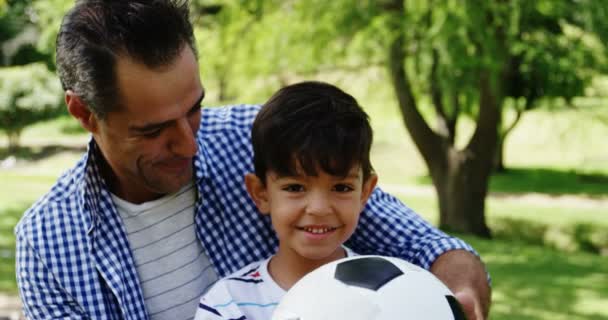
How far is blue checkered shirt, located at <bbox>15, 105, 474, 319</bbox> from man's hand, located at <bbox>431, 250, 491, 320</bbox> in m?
0.04

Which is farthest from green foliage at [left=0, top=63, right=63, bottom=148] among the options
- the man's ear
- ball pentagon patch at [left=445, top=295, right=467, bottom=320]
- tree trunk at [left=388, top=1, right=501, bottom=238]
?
ball pentagon patch at [left=445, top=295, right=467, bottom=320]

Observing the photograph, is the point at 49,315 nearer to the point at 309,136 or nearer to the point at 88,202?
the point at 88,202

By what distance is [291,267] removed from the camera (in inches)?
96.7

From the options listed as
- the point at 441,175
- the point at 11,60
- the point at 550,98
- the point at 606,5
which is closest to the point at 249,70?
the point at 441,175

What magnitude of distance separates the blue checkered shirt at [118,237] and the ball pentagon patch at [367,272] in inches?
18.8

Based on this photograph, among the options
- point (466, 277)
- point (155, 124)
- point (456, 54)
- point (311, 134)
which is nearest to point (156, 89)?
point (155, 124)

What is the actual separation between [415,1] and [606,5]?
6.38ft

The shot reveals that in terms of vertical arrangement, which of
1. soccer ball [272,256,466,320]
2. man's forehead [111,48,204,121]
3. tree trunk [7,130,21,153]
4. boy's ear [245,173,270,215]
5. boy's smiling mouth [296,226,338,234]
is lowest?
tree trunk [7,130,21,153]

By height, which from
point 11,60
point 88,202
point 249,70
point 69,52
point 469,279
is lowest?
point 11,60

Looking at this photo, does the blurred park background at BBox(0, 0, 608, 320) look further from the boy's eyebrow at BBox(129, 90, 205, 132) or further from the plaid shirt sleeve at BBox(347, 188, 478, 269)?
the boy's eyebrow at BBox(129, 90, 205, 132)

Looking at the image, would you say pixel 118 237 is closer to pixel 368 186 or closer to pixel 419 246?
pixel 368 186

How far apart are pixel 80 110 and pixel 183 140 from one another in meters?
0.40

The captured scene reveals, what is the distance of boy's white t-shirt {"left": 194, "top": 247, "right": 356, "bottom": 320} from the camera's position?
2.32m

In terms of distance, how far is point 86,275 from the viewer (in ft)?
8.50
